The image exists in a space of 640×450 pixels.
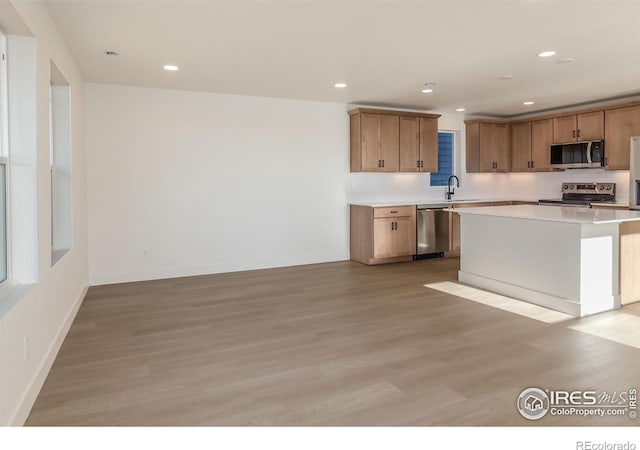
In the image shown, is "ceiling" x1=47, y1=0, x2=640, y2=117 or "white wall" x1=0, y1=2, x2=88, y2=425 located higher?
"ceiling" x1=47, y1=0, x2=640, y2=117

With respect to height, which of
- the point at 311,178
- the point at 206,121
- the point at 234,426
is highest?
the point at 206,121

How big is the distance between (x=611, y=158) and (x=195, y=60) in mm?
5977

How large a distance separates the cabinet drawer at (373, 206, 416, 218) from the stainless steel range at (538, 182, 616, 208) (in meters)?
2.53

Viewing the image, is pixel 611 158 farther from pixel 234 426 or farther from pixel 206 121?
pixel 234 426

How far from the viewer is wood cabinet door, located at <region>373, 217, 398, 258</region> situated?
21.3ft

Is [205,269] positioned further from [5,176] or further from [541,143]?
[541,143]

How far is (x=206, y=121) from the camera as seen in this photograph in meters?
5.88

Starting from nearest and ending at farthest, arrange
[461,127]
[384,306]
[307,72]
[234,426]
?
[234,426] < [384,306] < [307,72] < [461,127]

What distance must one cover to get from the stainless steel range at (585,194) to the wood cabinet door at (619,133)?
417 mm

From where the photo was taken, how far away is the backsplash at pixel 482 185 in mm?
7004

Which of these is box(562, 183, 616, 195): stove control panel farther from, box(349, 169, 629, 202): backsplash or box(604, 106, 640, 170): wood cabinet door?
box(604, 106, 640, 170): wood cabinet door

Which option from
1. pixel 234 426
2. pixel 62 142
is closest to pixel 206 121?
pixel 62 142

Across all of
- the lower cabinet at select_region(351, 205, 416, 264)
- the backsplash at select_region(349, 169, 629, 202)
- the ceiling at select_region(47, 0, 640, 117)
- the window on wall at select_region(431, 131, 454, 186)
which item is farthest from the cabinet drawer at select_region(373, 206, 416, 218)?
the ceiling at select_region(47, 0, 640, 117)
